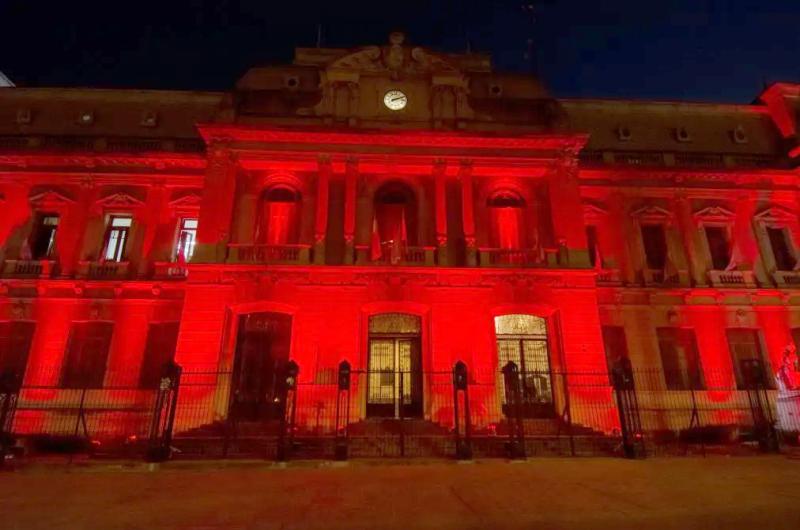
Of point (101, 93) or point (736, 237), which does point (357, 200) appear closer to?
point (101, 93)

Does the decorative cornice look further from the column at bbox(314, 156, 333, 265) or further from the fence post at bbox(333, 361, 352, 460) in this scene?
the fence post at bbox(333, 361, 352, 460)

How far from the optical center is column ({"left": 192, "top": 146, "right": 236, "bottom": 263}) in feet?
50.9

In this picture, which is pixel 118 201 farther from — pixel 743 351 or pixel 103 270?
pixel 743 351

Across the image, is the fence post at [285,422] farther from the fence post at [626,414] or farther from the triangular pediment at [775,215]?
the triangular pediment at [775,215]

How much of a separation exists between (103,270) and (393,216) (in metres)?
10.8

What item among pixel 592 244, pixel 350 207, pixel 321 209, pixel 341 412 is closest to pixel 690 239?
pixel 592 244

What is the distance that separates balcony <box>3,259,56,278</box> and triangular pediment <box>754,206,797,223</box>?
27236 millimetres

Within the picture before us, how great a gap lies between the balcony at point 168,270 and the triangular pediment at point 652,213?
693 inches

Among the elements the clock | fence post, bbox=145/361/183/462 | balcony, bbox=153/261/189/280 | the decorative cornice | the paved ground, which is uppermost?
the clock

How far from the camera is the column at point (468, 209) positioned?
15938 mm

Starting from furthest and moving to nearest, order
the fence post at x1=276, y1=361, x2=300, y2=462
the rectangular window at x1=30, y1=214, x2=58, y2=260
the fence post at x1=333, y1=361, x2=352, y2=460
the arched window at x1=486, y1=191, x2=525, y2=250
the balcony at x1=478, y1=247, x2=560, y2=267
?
the rectangular window at x1=30, y1=214, x2=58, y2=260 → the arched window at x1=486, y1=191, x2=525, y2=250 → the balcony at x1=478, y1=247, x2=560, y2=267 → the fence post at x1=333, y1=361, x2=352, y2=460 → the fence post at x1=276, y1=361, x2=300, y2=462

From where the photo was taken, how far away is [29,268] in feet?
55.0

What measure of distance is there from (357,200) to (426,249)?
10.4 feet

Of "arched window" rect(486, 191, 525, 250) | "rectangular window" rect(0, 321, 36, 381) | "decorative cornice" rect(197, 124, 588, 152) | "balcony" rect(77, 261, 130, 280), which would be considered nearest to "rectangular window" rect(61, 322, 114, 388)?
"rectangular window" rect(0, 321, 36, 381)
